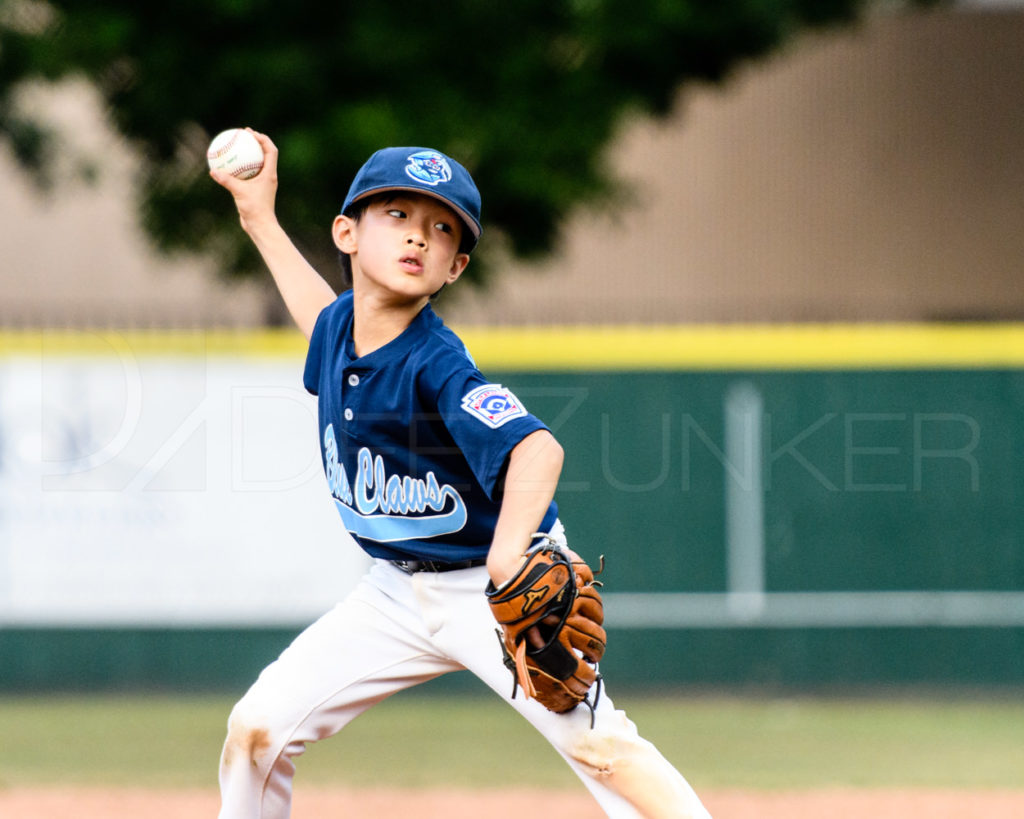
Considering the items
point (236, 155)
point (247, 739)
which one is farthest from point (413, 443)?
point (236, 155)

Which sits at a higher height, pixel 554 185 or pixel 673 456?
pixel 554 185

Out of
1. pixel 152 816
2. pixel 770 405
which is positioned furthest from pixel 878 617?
pixel 152 816

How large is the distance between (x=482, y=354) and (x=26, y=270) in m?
13.8

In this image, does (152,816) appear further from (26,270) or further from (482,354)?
(26,270)

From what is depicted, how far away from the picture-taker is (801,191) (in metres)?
19.4

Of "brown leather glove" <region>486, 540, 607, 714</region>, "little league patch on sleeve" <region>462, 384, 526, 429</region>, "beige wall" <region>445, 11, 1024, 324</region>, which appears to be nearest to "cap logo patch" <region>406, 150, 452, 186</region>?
"little league patch on sleeve" <region>462, 384, 526, 429</region>

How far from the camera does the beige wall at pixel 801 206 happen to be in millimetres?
18766

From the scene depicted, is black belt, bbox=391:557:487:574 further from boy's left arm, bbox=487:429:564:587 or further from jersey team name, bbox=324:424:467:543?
boy's left arm, bbox=487:429:564:587

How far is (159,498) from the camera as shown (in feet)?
22.5

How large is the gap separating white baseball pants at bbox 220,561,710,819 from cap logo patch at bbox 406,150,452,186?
86cm

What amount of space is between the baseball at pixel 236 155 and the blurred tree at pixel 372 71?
6.34 meters

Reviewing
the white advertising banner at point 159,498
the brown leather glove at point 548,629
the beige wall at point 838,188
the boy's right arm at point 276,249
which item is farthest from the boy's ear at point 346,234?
the beige wall at point 838,188

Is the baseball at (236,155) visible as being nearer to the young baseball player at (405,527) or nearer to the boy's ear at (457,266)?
the young baseball player at (405,527)

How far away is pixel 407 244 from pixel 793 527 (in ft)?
14.8
